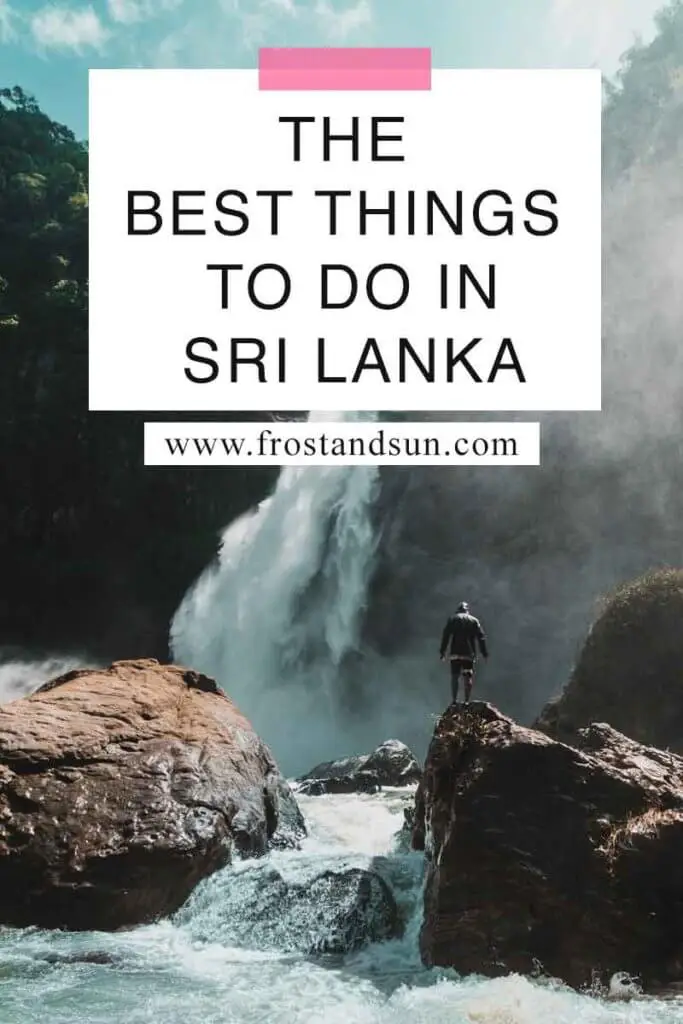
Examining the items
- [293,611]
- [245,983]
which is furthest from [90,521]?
[245,983]

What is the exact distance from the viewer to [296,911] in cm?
976

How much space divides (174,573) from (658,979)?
1297 inches

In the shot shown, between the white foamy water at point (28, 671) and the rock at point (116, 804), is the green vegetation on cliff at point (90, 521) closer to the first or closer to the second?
the white foamy water at point (28, 671)

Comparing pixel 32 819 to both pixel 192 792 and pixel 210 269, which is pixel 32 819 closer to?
pixel 192 792

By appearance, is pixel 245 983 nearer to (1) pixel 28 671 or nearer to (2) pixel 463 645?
(2) pixel 463 645

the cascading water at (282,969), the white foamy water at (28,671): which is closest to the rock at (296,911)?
the cascading water at (282,969)

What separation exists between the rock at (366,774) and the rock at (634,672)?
Result: 155 inches

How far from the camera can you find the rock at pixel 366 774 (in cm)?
1875

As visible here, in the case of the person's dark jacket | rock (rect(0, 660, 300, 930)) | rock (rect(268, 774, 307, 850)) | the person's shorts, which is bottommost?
rock (rect(268, 774, 307, 850))

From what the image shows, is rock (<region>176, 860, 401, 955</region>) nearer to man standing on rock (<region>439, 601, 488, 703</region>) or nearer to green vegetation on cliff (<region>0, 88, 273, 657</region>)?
man standing on rock (<region>439, 601, 488, 703</region>)

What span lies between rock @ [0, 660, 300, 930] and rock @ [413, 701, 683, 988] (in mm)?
3341

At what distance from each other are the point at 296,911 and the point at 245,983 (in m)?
1.83

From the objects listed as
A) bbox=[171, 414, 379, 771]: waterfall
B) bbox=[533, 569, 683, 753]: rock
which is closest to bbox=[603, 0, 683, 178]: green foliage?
bbox=[171, 414, 379, 771]: waterfall

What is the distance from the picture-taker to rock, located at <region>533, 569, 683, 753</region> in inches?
609
